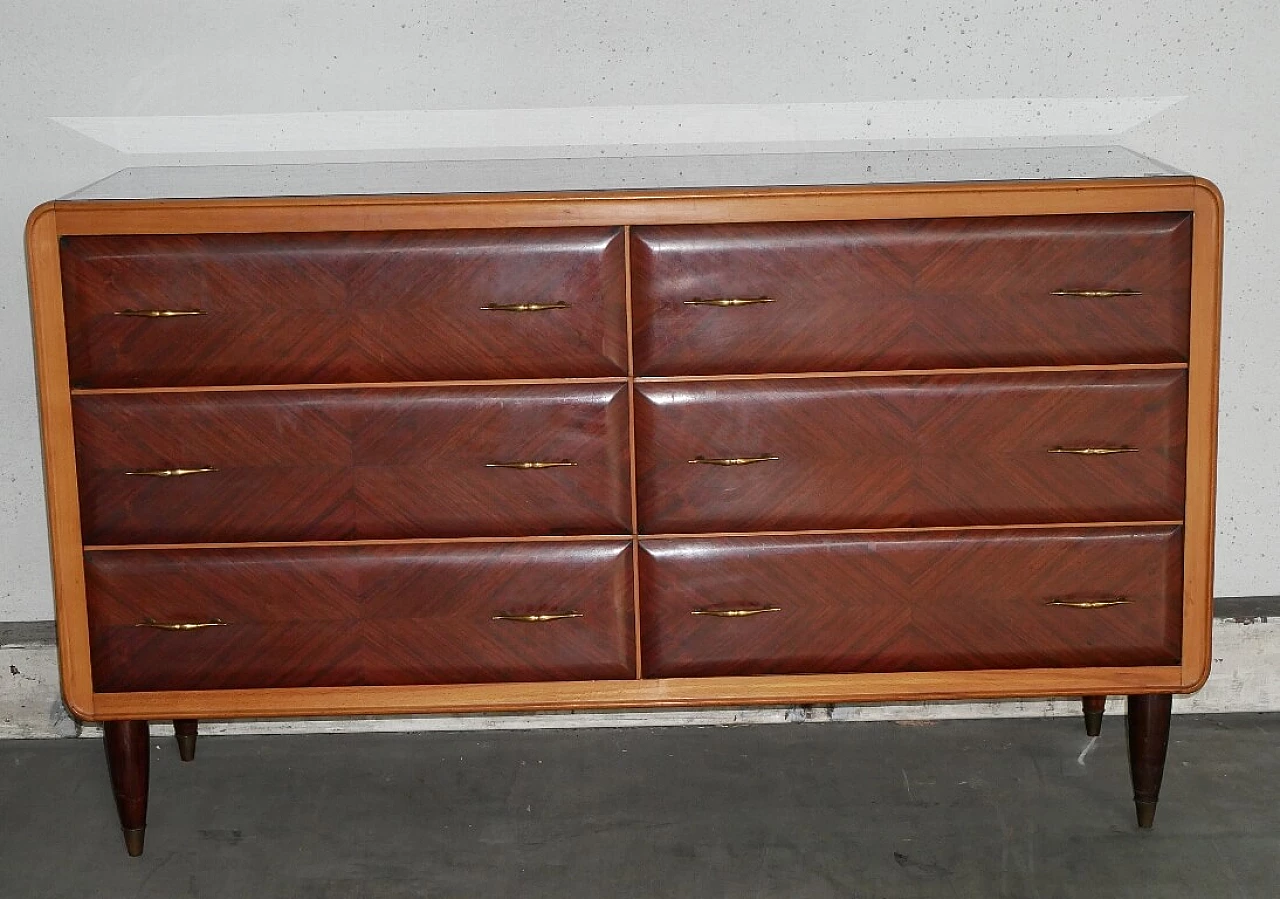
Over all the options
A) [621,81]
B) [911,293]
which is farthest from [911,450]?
[621,81]

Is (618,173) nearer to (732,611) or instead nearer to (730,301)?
(730,301)

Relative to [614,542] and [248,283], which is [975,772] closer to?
[614,542]

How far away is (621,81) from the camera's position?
2750 mm

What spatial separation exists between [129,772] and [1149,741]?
69.4 inches

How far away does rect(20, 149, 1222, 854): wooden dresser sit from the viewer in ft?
7.25

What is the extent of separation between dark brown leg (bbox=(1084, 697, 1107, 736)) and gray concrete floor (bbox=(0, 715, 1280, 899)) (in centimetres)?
3

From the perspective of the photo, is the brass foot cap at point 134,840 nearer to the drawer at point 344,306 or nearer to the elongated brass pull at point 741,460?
the drawer at point 344,306

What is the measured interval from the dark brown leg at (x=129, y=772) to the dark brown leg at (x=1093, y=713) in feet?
5.94

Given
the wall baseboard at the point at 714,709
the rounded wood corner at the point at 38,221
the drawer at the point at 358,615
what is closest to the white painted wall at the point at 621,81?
the rounded wood corner at the point at 38,221

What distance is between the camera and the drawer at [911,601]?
2.29 meters

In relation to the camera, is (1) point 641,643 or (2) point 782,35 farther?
(2) point 782,35

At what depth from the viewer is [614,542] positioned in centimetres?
229

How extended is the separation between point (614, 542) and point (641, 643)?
0.59ft

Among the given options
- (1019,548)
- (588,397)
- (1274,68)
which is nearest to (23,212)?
(588,397)
